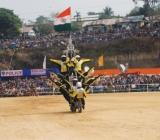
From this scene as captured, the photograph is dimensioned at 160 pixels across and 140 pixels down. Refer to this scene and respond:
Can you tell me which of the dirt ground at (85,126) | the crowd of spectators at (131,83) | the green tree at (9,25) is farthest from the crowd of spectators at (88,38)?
the dirt ground at (85,126)

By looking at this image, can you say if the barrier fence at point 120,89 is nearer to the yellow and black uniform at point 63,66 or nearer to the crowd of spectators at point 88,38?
the crowd of spectators at point 88,38

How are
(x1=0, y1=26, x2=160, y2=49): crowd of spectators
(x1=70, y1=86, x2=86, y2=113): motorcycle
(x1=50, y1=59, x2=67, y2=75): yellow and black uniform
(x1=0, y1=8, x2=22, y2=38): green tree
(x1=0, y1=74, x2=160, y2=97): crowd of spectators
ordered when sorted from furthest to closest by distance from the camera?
(x1=0, y1=8, x2=22, y2=38): green tree < (x1=0, y1=26, x2=160, y2=49): crowd of spectators < (x1=0, y1=74, x2=160, y2=97): crowd of spectators < (x1=50, y1=59, x2=67, y2=75): yellow and black uniform < (x1=70, y1=86, x2=86, y2=113): motorcycle

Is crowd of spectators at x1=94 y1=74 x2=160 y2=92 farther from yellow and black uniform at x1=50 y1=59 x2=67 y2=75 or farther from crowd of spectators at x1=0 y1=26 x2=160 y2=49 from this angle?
yellow and black uniform at x1=50 y1=59 x2=67 y2=75


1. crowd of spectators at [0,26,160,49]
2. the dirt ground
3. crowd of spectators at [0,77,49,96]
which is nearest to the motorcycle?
the dirt ground

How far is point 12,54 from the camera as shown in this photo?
69125mm

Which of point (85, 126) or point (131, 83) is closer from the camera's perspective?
point (85, 126)

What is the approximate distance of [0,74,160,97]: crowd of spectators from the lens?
4622 cm

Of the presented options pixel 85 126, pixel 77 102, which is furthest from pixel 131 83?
pixel 85 126

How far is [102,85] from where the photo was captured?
4825cm

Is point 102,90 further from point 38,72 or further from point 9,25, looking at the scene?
point 9,25

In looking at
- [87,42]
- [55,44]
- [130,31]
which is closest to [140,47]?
[130,31]

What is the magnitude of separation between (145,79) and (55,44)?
80.4 feet

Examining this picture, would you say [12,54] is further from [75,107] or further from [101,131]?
[101,131]

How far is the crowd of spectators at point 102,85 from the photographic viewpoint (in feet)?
152
